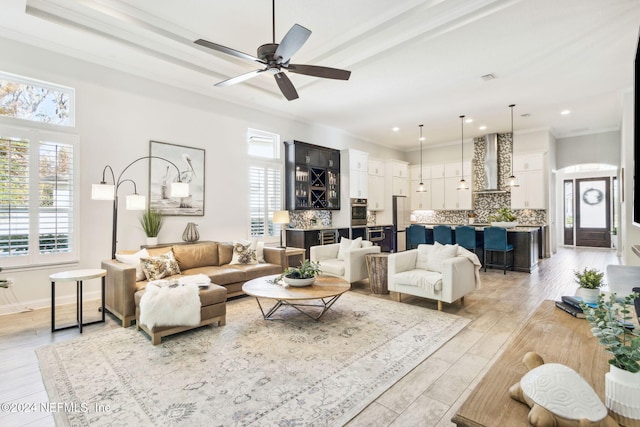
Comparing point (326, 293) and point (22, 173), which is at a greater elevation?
point (22, 173)

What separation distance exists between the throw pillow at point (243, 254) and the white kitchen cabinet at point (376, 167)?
15.9 ft

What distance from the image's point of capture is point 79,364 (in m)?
2.67

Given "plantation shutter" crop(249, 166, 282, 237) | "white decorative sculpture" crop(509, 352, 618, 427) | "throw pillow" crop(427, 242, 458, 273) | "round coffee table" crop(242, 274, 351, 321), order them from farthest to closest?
"plantation shutter" crop(249, 166, 282, 237), "throw pillow" crop(427, 242, 458, 273), "round coffee table" crop(242, 274, 351, 321), "white decorative sculpture" crop(509, 352, 618, 427)

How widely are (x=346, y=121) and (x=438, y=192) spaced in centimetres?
403

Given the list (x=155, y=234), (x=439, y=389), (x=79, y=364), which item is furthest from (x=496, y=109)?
(x=79, y=364)

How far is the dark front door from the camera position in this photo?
10.3 meters

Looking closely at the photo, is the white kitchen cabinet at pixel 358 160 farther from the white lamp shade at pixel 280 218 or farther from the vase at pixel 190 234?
the vase at pixel 190 234

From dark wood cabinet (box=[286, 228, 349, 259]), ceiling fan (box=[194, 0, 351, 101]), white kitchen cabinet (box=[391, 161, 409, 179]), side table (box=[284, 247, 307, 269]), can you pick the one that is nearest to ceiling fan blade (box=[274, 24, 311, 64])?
ceiling fan (box=[194, 0, 351, 101])

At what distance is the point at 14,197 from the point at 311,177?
5.07 metres

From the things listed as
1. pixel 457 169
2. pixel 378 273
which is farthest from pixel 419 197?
pixel 378 273

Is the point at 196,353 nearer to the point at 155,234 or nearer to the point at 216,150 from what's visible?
the point at 155,234

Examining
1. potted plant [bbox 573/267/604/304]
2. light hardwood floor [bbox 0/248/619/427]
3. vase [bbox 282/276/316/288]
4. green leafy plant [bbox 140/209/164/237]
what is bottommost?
light hardwood floor [bbox 0/248/619/427]

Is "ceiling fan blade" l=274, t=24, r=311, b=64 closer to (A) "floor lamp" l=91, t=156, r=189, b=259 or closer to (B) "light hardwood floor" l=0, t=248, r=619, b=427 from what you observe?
(A) "floor lamp" l=91, t=156, r=189, b=259

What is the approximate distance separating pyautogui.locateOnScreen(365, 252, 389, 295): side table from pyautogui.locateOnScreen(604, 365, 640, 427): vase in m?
3.80
